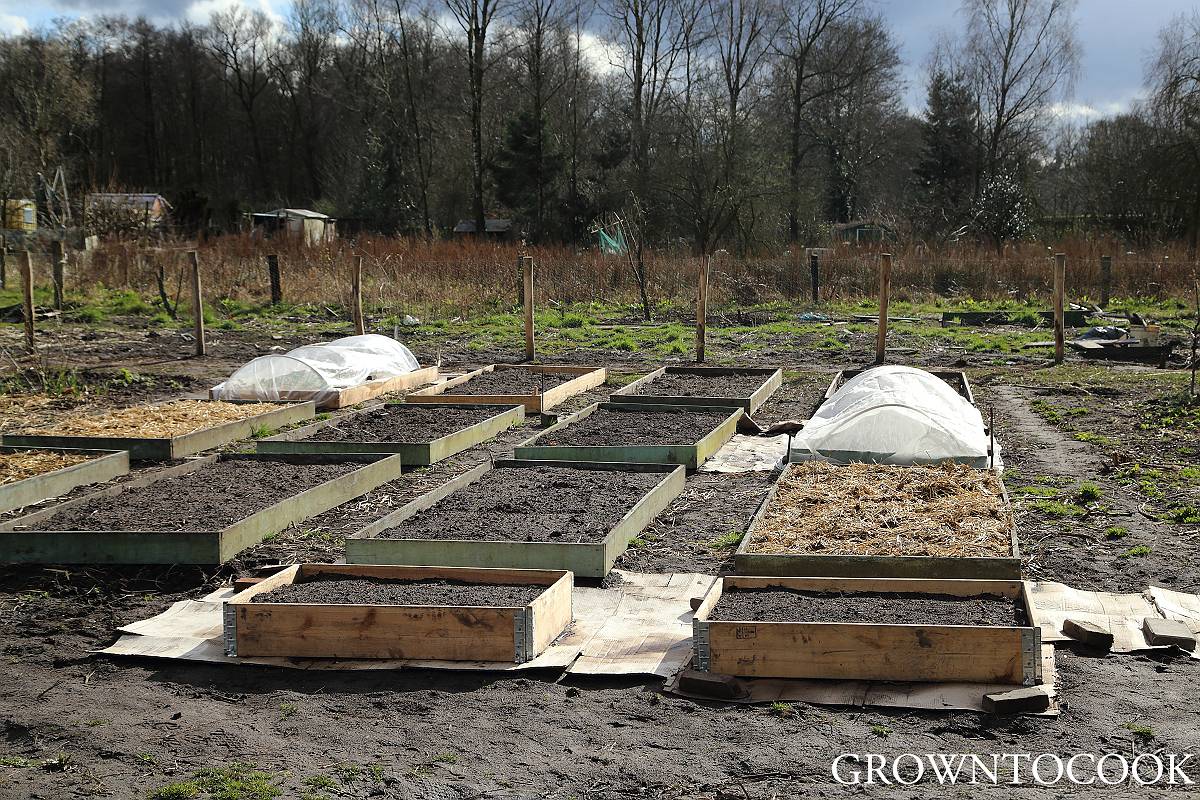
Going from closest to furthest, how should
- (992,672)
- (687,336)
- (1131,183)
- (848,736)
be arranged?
1. (848,736)
2. (992,672)
3. (687,336)
4. (1131,183)

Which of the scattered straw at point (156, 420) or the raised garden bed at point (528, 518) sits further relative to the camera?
the scattered straw at point (156, 420)

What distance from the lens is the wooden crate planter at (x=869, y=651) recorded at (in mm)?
3930

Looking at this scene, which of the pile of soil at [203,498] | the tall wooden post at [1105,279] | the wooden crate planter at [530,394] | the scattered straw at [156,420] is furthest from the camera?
the tall wooden post at [1105,279]

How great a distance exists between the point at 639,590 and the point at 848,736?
5.71 feet

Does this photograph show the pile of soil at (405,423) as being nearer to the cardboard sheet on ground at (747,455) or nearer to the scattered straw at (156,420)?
the scattered straw at (156,420)

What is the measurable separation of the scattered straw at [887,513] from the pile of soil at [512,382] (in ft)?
14.0

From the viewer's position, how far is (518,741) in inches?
144

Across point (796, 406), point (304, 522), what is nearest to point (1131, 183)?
point (796, 406)

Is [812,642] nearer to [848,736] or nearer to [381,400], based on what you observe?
[848,736]

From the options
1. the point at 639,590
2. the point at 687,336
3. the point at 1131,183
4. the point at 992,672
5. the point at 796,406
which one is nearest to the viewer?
the point at 992,672

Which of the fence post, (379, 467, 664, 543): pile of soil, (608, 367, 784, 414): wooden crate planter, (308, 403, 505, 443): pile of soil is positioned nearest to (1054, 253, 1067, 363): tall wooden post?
(608, 367, 784, 414): wooden crate planter

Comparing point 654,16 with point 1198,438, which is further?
point 654,16

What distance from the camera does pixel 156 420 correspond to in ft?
30.1

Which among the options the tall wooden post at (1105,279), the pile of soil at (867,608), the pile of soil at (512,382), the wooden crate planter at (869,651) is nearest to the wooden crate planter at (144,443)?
the pile of soil at (512,382)
